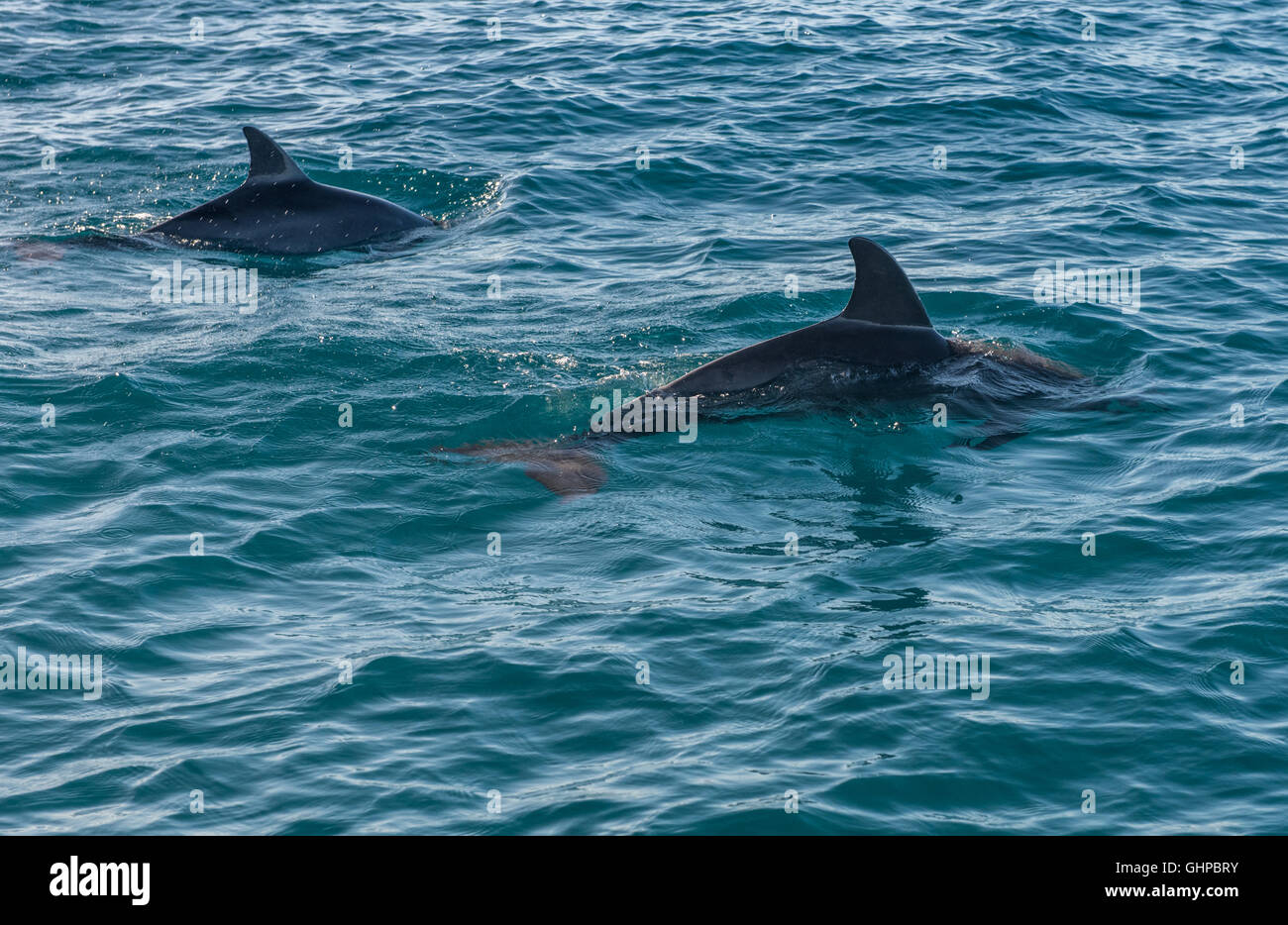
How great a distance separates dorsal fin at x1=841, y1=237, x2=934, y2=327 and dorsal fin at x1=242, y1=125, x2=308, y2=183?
27.3 ft

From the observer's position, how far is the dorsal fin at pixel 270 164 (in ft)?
60.8

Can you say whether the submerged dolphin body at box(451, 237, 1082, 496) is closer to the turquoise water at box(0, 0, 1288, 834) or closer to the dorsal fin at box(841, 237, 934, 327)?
the dorsal fin at box(841, 237, 934, 327)

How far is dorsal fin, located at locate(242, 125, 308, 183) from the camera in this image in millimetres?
18531

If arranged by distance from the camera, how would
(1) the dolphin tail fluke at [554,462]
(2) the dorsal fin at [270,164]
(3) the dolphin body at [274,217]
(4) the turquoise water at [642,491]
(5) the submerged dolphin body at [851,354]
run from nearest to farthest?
(4) the turquoise water at [642,491], (1) the dolphin tail fluke at [554,462], (5) the submerged dolphin body at [851,354], (3) the dolphin body at [274,217], (2) the dorsal fin at [270,164]

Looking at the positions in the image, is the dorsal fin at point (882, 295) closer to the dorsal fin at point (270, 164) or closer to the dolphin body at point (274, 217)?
the dolphin body at point (274, 217)

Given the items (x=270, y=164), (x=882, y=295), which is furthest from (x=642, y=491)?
(x=270, y=164)

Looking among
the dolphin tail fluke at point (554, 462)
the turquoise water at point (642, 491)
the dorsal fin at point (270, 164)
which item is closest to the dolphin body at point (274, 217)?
the dorsal fin at point (270, 164)

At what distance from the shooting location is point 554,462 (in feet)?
41.3

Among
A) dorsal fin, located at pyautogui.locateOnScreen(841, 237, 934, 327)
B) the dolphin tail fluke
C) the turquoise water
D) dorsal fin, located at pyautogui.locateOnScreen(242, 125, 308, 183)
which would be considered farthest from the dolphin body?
dorsal fin, located at pyautogui.locateOnScreen(841, 237, 934, 327)

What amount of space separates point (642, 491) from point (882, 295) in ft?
10.6

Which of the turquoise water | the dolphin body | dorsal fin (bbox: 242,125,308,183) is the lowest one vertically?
the turquoise water

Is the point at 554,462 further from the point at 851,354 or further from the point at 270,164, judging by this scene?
the point at 270,164

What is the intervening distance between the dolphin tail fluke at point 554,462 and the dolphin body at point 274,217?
21.8ft
